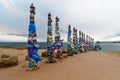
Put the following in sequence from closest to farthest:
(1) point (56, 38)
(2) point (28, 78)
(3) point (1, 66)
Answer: (2) point (28, 78) → (3) point (1, 66) → (1) point (56, 38)

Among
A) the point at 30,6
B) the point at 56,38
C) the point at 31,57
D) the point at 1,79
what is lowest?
the point at 1,79

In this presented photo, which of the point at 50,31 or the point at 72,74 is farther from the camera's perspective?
the point at 50,31

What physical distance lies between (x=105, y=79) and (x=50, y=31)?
726 cm

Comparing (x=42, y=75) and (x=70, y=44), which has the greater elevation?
(x=70, y=44)

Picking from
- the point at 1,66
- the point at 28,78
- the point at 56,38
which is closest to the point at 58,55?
the point at 56,38

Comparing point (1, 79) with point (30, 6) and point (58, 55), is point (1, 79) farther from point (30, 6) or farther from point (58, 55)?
point (58, 55)

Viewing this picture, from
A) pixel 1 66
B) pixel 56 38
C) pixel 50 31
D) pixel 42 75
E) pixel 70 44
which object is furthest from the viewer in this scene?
pixel 70 44

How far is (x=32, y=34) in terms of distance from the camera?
12875mm

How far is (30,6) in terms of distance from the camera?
42.8ft

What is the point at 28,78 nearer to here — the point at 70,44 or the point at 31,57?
the point at 31,57

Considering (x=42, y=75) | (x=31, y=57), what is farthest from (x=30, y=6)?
(x=42, y=75)

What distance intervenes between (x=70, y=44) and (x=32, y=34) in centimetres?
1234

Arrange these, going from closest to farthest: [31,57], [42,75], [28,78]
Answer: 1. [28,78]
2. [42,75]
3. [31,57]

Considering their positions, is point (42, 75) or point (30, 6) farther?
point (30, 6)
